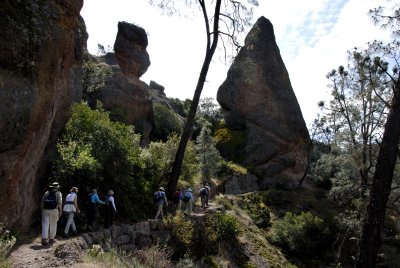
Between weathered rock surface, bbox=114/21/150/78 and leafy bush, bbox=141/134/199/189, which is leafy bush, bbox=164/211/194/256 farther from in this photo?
weathered rock surface, bbox=114/21/150/78

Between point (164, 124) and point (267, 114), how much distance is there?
12736 millimetres

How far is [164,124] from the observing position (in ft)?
136

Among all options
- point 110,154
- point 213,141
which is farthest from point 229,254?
point 213,141

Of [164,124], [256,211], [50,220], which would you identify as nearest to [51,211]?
[50,220]

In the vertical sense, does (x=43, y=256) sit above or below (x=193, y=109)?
below

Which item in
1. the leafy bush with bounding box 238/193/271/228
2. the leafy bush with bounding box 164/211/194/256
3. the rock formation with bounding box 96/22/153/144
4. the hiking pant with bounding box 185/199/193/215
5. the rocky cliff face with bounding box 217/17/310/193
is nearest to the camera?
the leafy bush with bounding box 164/211/194/256

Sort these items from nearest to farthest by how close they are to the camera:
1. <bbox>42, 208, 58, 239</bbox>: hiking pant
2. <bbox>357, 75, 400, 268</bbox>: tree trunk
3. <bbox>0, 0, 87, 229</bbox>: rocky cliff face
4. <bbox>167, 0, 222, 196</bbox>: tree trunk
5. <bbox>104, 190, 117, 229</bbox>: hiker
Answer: <bbox>357, 75, 400, 268</bbox>: tree trunk
<bbox>0, 0, 87, 229</bbox>: rocky cliff face
<bbox>42, 208, 58, 239</bbox>: hiking pant
<bbox>104, 190, 117, 229</bbox>: hiker
<bbox>167, 0, 222, 196</bbox>: tree trunk

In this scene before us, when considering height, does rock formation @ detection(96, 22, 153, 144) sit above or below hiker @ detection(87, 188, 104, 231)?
above

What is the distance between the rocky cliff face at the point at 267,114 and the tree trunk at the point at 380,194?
113 feet

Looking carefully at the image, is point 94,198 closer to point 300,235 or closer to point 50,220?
point 50,220

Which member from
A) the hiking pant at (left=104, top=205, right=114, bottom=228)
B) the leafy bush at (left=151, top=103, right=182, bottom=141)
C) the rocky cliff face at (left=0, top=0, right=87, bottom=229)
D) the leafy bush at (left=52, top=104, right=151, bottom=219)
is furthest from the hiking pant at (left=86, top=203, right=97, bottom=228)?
the leafy bush at (left=151, top=103, right=182, bottom=141)

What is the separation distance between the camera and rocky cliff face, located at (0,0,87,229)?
9977 millimetres

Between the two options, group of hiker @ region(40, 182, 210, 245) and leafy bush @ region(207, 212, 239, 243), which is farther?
leafy bush @ region(207, 212, 239, 243)

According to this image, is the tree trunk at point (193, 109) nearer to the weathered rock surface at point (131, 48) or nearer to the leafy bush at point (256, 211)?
the leafy bush at point (256, 211)
